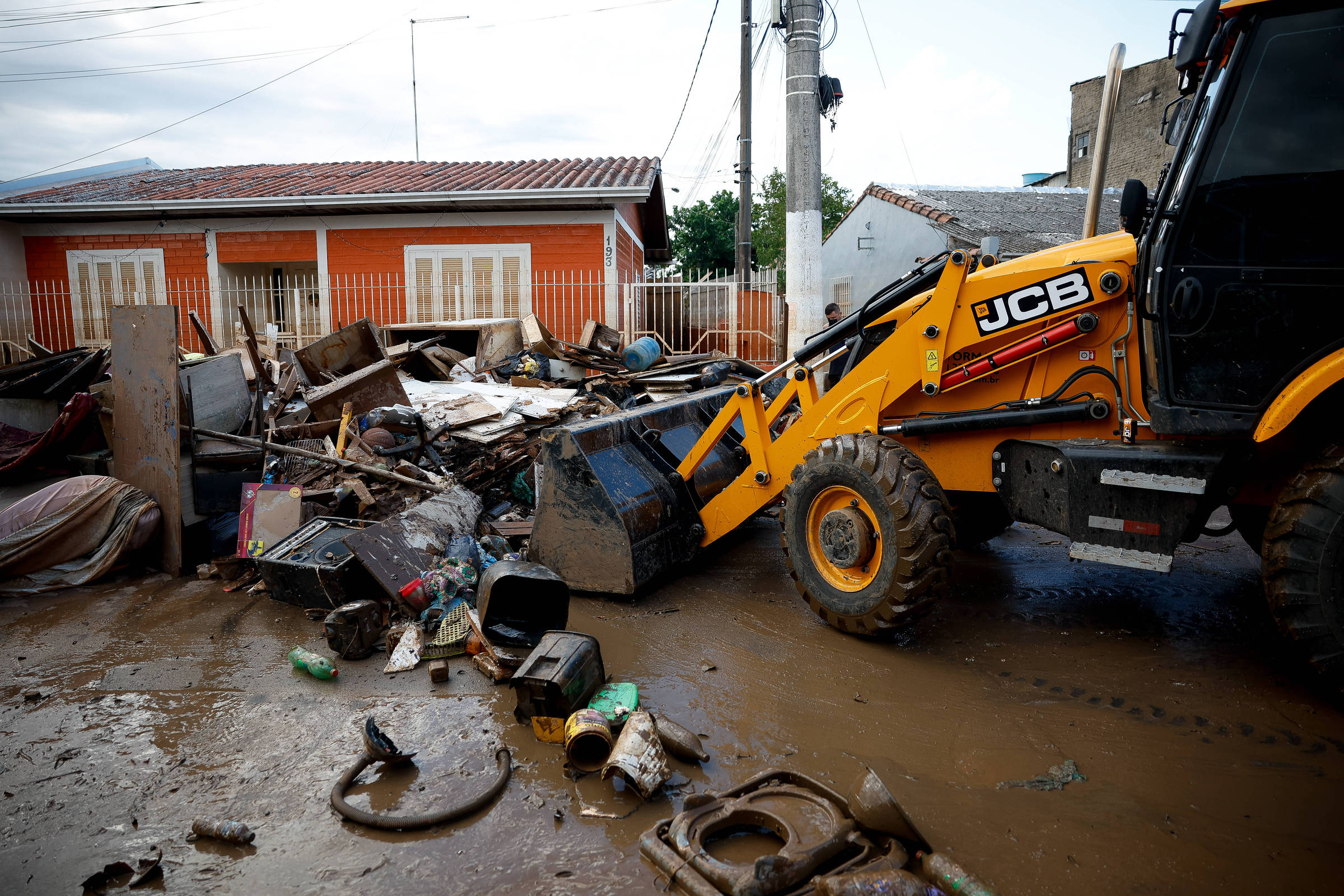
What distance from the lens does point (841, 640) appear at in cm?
417

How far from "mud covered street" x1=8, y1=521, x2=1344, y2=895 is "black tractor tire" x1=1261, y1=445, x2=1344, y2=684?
1.22ft

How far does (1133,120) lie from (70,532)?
88.2ft

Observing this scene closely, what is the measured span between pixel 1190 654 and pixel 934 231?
15376 millimetres

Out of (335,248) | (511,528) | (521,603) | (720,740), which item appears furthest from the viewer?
(335,248)

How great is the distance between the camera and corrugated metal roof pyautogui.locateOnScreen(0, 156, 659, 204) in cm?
1391

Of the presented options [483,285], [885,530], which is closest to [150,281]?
[483,285]

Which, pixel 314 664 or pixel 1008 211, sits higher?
pixel 1008 211

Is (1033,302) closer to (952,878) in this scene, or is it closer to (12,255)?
(952,878)

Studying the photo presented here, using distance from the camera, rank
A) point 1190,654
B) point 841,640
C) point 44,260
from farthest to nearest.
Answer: point 44,260 → point 841,640 → point 1190,654

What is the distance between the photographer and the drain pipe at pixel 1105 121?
3.66m

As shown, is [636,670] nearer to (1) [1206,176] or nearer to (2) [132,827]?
(2) [132,827]

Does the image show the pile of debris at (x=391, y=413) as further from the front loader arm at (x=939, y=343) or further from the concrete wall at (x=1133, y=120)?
the concrete wall at (x=1133, y=120)

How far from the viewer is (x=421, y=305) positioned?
47.4 ft

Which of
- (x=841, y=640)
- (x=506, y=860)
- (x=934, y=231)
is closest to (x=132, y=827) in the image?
(x=506, y=860)
